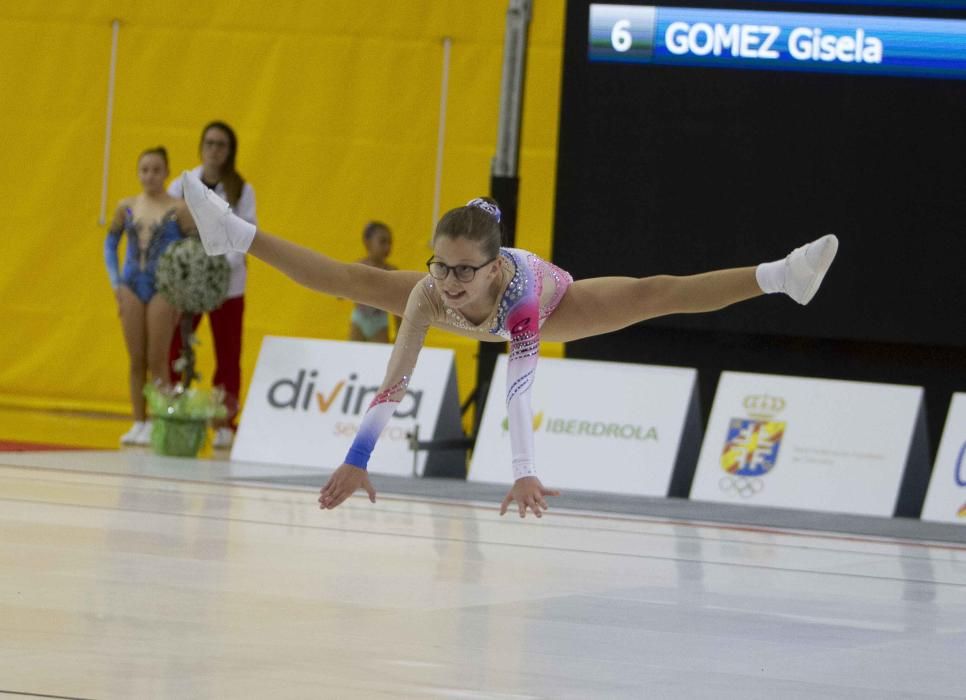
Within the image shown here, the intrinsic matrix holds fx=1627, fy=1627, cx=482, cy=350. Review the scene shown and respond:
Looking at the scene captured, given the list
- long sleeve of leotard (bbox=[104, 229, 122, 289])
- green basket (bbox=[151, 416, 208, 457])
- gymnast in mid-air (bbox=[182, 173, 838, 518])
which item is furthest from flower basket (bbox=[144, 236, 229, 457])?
gymnast in mid-air (bbox=[182, 173, 838, 518])

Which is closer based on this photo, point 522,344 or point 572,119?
point 522,344

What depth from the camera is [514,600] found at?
15.3 ft

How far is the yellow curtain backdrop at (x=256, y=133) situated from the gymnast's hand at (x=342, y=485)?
6.43 m

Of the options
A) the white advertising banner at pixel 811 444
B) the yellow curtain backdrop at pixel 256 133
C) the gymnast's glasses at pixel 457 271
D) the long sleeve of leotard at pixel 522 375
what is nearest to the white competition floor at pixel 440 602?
the long sleeve of leotard at pixel 522 375

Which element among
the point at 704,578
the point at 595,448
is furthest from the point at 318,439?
the point at 704,578

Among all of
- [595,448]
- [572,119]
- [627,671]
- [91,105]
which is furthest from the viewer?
[91,105]

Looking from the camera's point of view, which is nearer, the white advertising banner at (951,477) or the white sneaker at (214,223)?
the white sneaker at (214,223)

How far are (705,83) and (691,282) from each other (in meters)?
4.42

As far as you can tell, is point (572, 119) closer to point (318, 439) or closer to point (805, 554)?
point (318, 439)

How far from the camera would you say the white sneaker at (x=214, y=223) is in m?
4.94

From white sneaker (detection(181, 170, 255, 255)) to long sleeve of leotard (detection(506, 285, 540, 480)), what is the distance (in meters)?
0.86

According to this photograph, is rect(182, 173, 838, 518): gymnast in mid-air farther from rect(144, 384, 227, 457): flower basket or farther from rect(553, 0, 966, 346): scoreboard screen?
rect(144, 384, 227, 457): flower basket

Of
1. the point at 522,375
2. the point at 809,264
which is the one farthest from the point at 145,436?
the point at 809,264

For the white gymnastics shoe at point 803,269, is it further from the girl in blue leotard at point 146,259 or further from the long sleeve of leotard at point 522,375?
the girl in blue leotard at point 146,259
